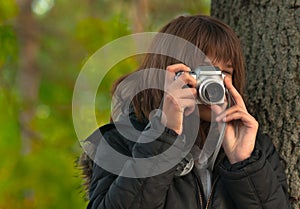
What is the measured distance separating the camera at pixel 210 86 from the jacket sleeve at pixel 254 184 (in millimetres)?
198

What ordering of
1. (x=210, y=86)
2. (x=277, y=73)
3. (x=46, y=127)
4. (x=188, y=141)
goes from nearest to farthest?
(x=210, y=86)
(x=188, y=141)
(x=277, y=73)
(x=46, y=127)

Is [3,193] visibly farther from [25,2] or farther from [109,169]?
[25,2]

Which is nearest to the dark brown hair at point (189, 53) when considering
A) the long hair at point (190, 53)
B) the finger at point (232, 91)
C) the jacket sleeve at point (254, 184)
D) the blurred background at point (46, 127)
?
the long hair at point (190, 53)

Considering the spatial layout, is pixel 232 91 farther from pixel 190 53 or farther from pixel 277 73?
pixel 277 73

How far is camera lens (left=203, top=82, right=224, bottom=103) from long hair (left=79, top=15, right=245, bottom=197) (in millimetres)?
171

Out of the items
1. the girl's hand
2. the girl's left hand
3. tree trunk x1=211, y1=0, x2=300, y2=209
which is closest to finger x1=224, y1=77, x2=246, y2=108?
the girl's left hand

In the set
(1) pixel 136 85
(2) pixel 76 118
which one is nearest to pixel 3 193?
(2) pixel 76 118

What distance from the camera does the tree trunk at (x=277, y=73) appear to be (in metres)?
2.10

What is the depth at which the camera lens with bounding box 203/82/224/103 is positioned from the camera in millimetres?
1752

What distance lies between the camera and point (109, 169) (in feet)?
6.16

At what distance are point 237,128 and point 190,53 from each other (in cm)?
26

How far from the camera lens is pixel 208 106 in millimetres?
1848

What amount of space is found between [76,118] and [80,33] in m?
1.67

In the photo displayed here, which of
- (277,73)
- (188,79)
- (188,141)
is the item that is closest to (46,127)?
(277,73)
